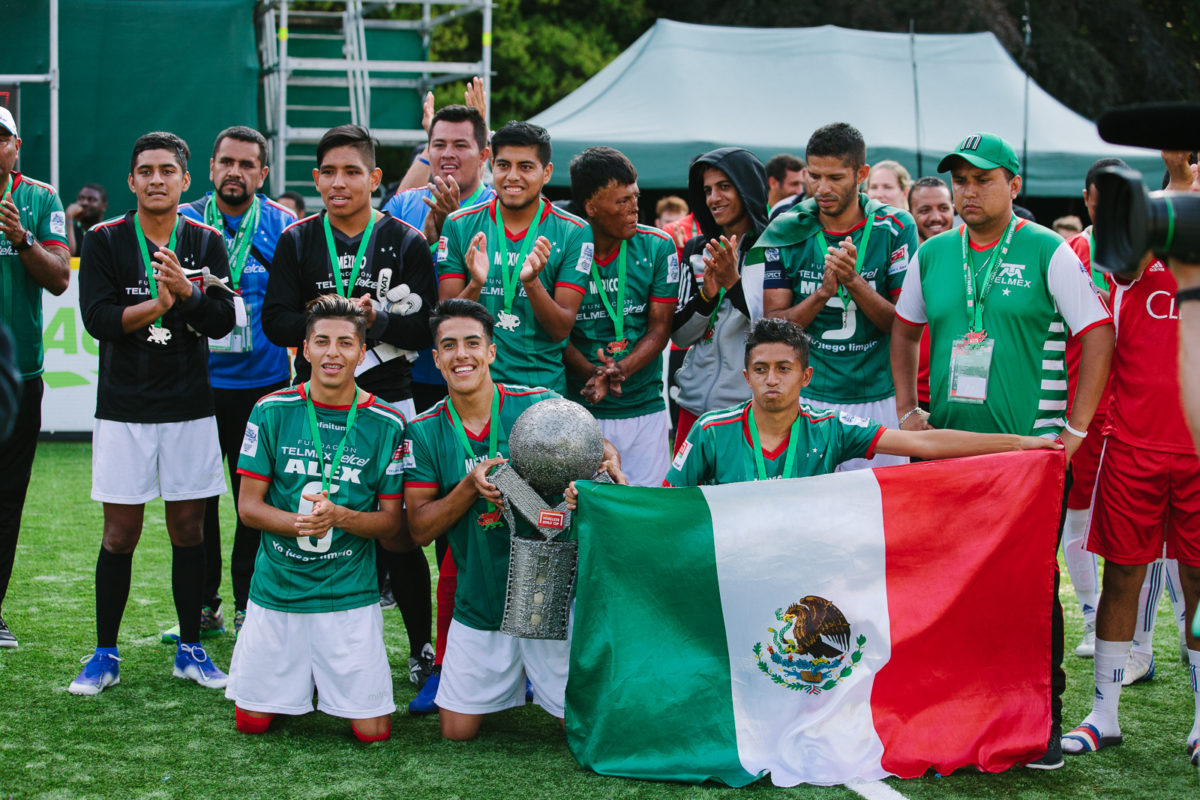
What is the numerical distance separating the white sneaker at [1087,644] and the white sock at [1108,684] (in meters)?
1.31

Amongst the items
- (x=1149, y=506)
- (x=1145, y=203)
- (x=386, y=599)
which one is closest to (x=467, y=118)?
(x=386, y=599)

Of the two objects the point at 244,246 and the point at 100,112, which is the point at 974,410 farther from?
the point at 100,112

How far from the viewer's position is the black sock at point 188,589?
213 inches

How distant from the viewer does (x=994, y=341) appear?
4.64m

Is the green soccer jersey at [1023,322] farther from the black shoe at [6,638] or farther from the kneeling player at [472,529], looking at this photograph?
the black shoe at [6,638]

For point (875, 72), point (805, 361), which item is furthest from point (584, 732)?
point (875, 72)

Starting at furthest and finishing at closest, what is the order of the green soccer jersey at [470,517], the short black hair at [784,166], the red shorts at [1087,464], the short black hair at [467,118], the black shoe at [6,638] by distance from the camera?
the short black hair at [784,166], the short black hair at [467,118], the black shoe at [6,638], the red shorts at [1087,464], the green soccer jersey at [470,517]

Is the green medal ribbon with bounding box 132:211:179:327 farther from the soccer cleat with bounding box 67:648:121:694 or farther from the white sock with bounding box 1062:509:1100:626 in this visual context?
the white sock with bounding box 1062:509:1100:626

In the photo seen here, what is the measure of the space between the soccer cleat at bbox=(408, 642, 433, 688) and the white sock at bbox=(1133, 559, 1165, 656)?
3311 mm

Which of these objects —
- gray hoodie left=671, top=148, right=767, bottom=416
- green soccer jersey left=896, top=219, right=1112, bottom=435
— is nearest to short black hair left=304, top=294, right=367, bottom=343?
gray hoodie left=671, top=148, right=767, bottom=416

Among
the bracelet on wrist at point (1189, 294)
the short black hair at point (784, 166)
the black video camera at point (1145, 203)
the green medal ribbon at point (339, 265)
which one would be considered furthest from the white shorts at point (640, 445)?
the bracelet on wrist at point (1189, 294)

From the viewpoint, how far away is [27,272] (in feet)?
18.2

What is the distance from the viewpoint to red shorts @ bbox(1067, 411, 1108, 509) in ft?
18.4

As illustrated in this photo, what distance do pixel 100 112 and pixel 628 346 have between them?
10944 millimetres
